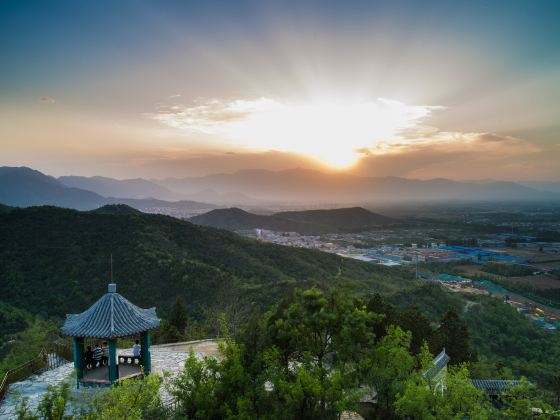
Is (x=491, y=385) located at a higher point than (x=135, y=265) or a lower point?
lower

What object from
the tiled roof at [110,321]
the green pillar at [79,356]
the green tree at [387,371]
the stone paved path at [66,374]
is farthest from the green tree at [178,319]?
the green tree at [387,371]

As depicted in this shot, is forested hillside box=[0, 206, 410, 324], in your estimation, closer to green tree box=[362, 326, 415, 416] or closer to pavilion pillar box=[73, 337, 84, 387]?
green tree box=[362, 326, 415, 416]

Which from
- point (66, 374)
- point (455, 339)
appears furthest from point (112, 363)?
point (455, 339)

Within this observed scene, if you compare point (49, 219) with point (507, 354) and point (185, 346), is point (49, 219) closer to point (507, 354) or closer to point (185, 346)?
point (185, 346)

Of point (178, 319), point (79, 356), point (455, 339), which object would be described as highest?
point (79, 356)

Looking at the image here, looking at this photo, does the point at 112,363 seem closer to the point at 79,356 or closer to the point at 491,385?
the point at 79,356

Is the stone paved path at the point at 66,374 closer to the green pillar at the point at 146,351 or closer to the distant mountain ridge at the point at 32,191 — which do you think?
the green pillar at the point at 146,351
